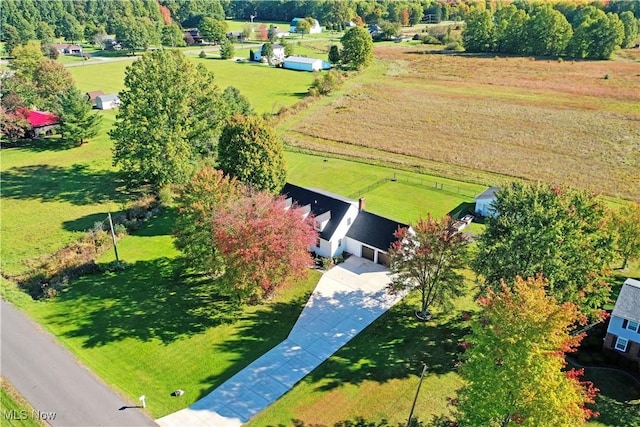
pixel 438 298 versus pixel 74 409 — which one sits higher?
pixel 438 298

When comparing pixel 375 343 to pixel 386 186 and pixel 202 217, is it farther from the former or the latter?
pixel 386 186

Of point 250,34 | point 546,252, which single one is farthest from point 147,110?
point 250,34

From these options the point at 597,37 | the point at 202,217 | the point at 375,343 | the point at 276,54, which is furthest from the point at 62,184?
the point at 597,37

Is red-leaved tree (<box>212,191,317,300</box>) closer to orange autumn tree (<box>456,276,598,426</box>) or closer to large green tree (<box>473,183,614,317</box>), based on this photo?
large green tree (<box>473,183,614,317</box>)

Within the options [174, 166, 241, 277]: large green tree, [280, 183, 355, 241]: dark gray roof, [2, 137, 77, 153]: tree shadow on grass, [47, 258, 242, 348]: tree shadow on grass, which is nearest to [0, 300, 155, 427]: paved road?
[47, 258, 242, 348]: tree shadow on grass

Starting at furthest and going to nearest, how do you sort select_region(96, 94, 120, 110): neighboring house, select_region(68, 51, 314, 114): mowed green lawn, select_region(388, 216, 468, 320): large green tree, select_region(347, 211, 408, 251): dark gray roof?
1. select_region(68, 51, 314, 114): mowed green lawn
2. select_region(96, 94, 120, 110): neighboring house
3. select_region(347, 211, 408, 251): dark gray roof
4. select_region(388, 216, 468, 320): large green tree

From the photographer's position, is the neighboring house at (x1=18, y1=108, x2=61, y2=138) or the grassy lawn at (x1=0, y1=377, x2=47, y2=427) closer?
the grassy lawn at (x1=0, y1=377, x2=47, y2=427)

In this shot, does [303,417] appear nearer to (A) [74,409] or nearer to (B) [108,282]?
(A) [74,409]
